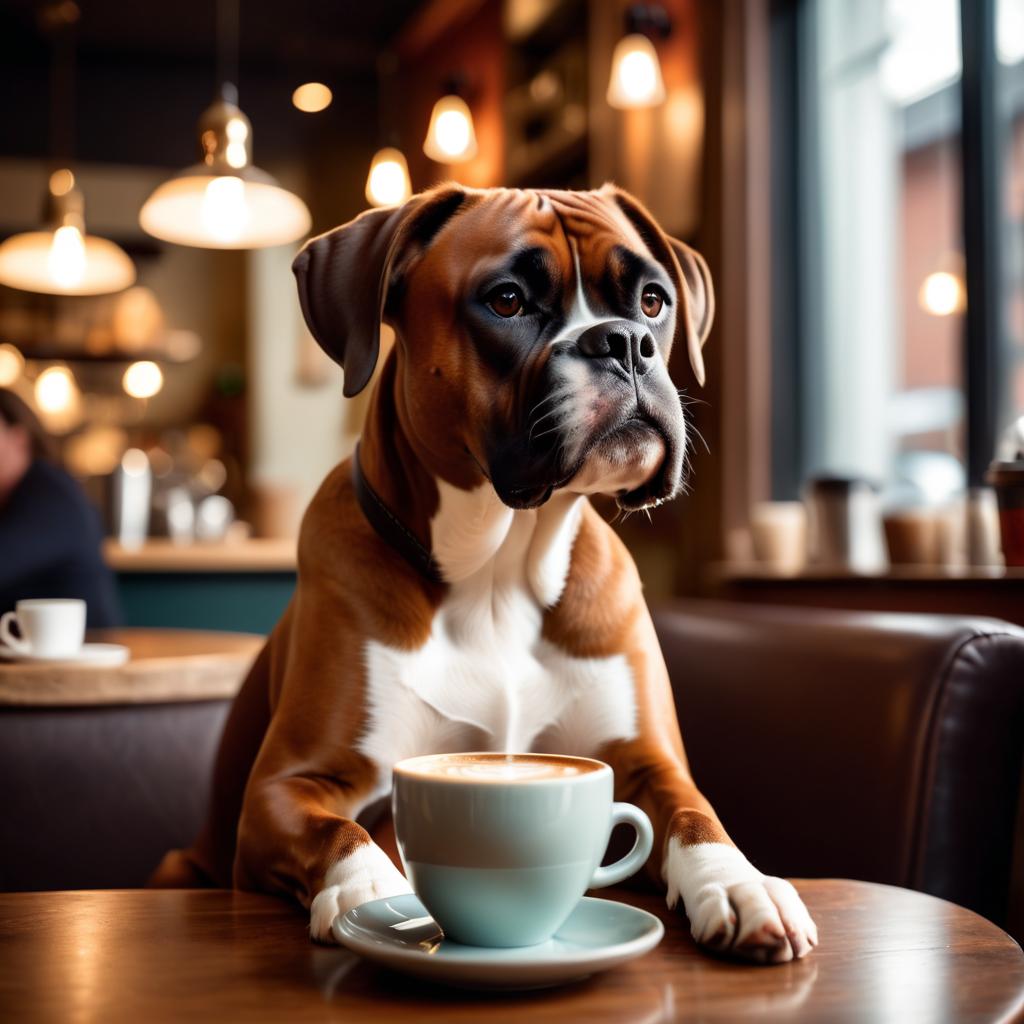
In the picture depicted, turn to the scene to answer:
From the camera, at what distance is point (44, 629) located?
1.79 m

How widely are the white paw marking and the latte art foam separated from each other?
13 cm

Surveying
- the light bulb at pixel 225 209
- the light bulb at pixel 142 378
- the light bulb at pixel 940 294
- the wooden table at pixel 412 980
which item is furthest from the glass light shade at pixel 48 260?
the light bulb at pixel 142 378

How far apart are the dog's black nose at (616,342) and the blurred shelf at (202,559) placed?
3.47m

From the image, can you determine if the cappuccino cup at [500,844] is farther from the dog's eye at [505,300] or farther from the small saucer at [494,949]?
the dog's eye at [505,300]

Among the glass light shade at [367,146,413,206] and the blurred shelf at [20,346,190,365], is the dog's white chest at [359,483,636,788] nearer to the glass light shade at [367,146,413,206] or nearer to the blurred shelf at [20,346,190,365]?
the glass light shade at [367,146,413,206]

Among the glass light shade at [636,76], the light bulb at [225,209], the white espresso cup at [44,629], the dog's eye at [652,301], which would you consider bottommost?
the white espresso cup at [44,629]

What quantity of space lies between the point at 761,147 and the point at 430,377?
2962mm

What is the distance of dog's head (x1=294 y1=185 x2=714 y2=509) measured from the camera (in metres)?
0.96

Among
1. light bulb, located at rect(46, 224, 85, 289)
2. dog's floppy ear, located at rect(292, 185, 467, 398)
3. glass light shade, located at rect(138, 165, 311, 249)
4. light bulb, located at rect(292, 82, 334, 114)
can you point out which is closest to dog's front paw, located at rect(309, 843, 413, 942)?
dog's floppy ear, located at rect(292, 185, 467, 398)

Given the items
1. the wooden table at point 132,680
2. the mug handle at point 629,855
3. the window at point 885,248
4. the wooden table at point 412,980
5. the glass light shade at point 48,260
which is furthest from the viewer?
the glass light shade at point 48,260

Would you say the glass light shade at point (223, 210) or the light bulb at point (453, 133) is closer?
the glass light shade at point (223, 210)

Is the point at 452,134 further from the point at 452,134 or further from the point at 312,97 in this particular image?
the point at 312,97

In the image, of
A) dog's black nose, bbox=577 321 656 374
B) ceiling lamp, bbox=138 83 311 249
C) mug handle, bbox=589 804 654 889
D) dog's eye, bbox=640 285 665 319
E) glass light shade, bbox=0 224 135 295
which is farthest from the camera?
glass light shade, bbox=0 224 135 295

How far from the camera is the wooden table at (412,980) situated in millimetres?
655
